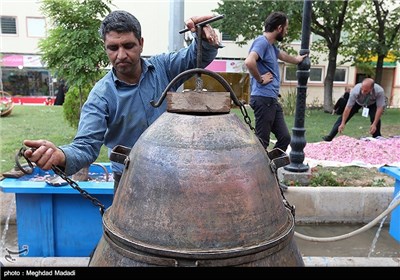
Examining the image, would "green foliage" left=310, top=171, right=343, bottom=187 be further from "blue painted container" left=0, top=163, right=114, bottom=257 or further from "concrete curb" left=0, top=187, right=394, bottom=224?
"blue painted container" left=0, top=163, right=114, bottom=257

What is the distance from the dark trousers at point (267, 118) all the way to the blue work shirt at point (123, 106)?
7.05 ft

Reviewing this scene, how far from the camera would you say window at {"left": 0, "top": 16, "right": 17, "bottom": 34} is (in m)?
24.4

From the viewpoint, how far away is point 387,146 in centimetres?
751

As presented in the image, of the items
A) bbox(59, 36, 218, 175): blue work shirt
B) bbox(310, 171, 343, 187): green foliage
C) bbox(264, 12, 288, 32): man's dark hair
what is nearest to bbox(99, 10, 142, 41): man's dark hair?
bbox(59, 36, 218, 175): blue work shirt

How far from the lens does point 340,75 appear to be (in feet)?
91.6

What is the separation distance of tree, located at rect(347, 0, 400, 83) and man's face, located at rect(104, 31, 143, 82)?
1849cm

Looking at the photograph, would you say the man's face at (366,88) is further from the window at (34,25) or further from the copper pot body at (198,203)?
the window at (34,25)

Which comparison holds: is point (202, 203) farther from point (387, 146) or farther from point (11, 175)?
point (387, 146)

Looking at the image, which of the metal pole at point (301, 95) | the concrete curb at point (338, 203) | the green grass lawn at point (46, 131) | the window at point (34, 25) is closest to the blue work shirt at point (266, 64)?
the metal pole at point (301, 95)

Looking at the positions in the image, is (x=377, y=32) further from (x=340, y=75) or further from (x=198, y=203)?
(x=198, y=203)

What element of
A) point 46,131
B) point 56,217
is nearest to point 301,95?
point 56,217

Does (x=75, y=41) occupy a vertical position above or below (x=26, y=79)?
above

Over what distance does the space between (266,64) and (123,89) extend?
257 cm

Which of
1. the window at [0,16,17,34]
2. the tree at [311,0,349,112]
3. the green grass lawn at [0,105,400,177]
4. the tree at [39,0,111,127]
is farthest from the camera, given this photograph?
the window at [0,16,17,34]
